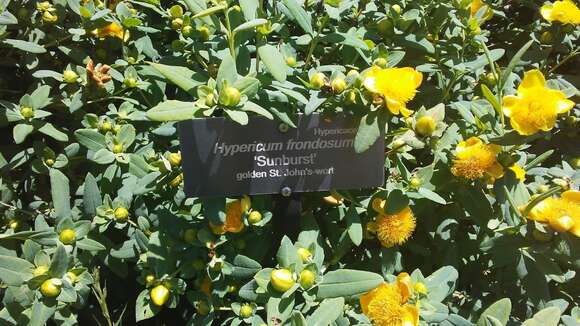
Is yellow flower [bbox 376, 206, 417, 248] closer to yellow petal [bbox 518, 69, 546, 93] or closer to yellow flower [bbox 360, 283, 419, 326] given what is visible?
yellow flower [bbox 360, 283, 419, 326]

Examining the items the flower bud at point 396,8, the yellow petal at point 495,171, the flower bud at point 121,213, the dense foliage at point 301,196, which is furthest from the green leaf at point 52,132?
the yellow petal at point 495,171

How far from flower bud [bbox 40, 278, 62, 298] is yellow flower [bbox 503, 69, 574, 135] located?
999 millimetres

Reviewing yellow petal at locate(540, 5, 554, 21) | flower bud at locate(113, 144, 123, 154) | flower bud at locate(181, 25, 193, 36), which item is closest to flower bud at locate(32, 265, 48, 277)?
flower bud at locate(113, 144, 123, 154)

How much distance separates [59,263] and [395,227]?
724mm

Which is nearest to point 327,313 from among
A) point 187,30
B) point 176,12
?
point 187,30

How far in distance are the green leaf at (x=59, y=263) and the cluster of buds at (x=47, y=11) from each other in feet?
2.53

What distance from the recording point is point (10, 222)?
152cm

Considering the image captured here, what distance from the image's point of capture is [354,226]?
48.6 inches

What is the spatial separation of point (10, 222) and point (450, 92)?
1.33 meters

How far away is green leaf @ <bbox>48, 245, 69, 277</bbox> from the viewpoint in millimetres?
1104

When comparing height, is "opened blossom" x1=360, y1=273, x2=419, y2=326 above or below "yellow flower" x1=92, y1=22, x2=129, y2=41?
below

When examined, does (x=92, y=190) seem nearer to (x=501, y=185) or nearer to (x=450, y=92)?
(x=501, y=185)

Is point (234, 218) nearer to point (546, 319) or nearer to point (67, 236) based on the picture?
point (67, 236)

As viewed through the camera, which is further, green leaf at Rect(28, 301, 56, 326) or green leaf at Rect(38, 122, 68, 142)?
green leaf at Rect(38, 122, 68, 142)
